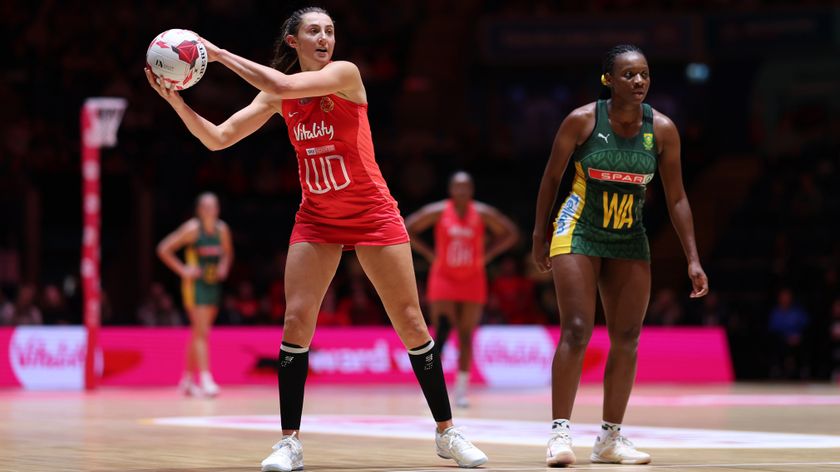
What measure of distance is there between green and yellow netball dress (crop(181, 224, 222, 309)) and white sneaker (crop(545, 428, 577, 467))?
9.13 m

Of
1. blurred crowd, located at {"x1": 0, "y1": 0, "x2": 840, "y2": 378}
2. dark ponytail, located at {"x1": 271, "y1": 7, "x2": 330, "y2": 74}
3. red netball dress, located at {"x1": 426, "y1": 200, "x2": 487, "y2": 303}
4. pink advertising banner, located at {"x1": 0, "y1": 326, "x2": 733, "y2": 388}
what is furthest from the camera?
blurred crowd, located at {"x1": 0, "y1": 0, "x2": 840, "y2": 378}

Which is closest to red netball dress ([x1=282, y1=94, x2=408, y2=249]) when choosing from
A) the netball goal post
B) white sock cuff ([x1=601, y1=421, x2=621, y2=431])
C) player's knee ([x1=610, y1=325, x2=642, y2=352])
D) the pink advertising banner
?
player's knee ([x1=610, y1=325, x2=642, y2=352])

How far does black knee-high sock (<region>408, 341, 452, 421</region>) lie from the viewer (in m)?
6.90

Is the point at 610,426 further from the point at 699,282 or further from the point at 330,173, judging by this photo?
the point at 330,173

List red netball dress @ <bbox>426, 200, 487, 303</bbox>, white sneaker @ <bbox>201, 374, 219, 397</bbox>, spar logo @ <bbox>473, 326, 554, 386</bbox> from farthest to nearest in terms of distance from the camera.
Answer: spar logo @ <bbox>473, 326, 554, 386</bbox>
white sneaker @ <bbox>201, 374, 219, 397</bbox>
red netball dress @ <bbox>426, 200, 487, 303</bbox>

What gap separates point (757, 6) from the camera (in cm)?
2600

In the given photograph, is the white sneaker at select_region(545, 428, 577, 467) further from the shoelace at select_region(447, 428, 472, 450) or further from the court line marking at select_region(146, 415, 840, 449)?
the court line marking at select_region(146, 415, 840, 449)

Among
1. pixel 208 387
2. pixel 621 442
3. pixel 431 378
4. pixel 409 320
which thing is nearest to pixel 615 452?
pixel 621 442

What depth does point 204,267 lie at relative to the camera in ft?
51.2

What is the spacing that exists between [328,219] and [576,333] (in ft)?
4.81

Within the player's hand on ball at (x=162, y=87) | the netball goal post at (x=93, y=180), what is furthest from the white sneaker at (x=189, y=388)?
the player's hand on ball at (x=162, y=87)

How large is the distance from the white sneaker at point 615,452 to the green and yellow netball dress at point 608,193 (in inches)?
38.8

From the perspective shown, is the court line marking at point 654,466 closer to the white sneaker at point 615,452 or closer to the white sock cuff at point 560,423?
the white sneaker at point 615,452

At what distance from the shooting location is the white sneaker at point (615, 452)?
23.1ft
